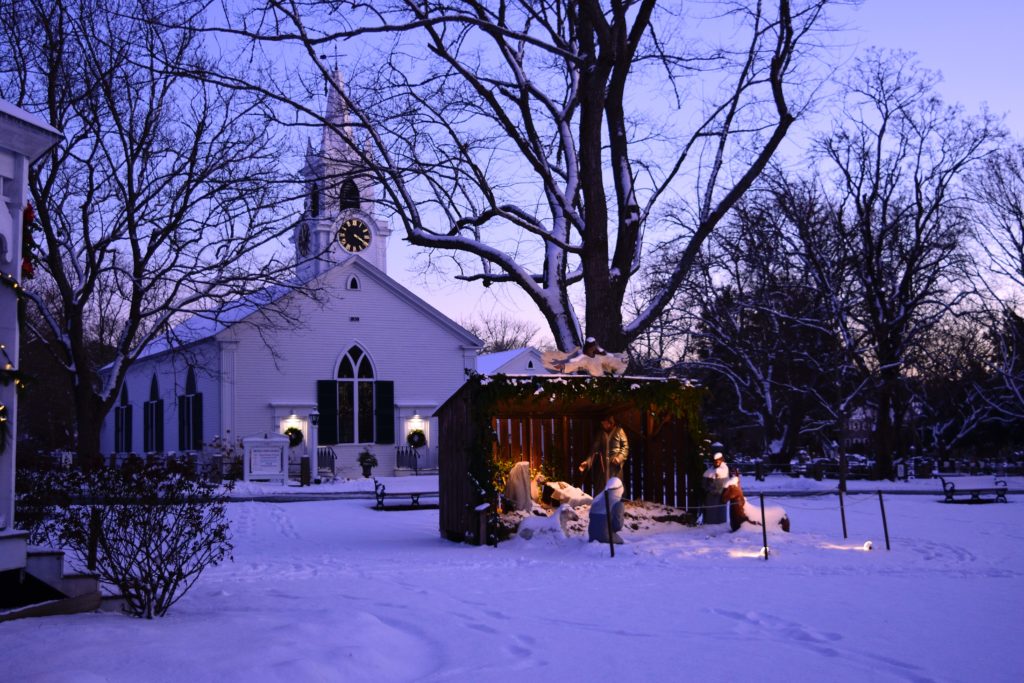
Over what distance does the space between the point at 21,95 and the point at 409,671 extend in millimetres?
20766

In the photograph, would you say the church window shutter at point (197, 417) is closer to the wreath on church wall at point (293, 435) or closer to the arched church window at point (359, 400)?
the wreath on church wall at point (293, 435)

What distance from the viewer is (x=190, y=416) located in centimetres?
3581

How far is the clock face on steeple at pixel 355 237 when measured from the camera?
3747 centimetres

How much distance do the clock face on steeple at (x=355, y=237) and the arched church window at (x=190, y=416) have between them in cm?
735

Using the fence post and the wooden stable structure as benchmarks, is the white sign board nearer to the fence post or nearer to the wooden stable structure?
the wooden stable structure

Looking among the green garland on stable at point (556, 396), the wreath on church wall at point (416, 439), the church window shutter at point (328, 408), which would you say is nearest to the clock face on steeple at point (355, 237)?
the church window shutter at point (328, 408)

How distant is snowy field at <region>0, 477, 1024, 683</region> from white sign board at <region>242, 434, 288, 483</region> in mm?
16453

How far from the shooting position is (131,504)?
820cm

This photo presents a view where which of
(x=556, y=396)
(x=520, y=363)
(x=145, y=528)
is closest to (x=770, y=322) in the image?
(x=520, y=363)

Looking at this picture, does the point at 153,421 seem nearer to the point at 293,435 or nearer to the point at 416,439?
the point at 293,435

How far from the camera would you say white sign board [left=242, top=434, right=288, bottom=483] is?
3064 centimetres

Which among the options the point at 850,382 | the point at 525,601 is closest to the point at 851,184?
the point at 850,382

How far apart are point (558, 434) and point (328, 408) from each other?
56.6 feet

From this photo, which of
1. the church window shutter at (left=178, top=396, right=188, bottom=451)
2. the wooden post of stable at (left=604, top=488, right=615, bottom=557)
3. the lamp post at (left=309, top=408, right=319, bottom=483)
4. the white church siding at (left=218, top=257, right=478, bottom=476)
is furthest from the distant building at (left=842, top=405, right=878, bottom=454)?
the wooden post of stable at (left=604, top=488, right=615, bottom=557)
